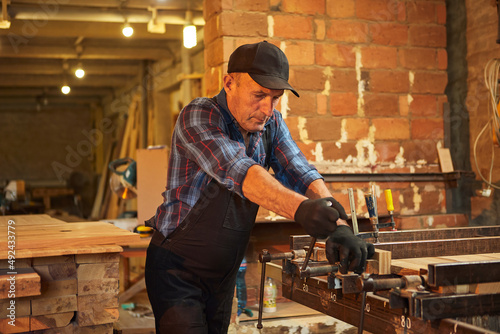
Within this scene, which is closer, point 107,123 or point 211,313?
point 211,313

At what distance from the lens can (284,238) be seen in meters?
3.74

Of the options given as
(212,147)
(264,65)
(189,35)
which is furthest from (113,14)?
(212,147)

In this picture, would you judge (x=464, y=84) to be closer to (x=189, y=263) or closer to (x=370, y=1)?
(x=370, y=1)

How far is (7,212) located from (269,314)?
415cm

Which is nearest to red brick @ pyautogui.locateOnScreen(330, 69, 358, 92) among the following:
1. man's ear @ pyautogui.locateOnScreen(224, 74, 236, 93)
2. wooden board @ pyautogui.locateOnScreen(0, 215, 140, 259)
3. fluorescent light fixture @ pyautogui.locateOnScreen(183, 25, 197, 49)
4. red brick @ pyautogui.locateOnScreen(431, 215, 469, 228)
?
red brick @ pyautogui.locateOnScreen(431, 215, 469, 228)

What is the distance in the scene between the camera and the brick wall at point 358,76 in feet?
11.3

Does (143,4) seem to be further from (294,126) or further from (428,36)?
A: (428,36)

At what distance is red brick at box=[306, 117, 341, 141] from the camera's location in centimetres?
353

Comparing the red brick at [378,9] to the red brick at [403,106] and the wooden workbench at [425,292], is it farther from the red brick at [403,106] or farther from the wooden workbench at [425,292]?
the wooden workbench at [425,292]

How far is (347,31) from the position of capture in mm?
3600

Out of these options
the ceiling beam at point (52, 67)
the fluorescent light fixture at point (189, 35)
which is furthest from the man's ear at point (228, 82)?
the ceiling beam at point (52, 67)

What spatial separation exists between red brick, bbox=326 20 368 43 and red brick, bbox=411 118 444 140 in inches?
25.8

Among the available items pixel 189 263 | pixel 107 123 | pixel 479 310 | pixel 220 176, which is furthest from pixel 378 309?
pixel 107 123

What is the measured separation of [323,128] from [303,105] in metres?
0.20
